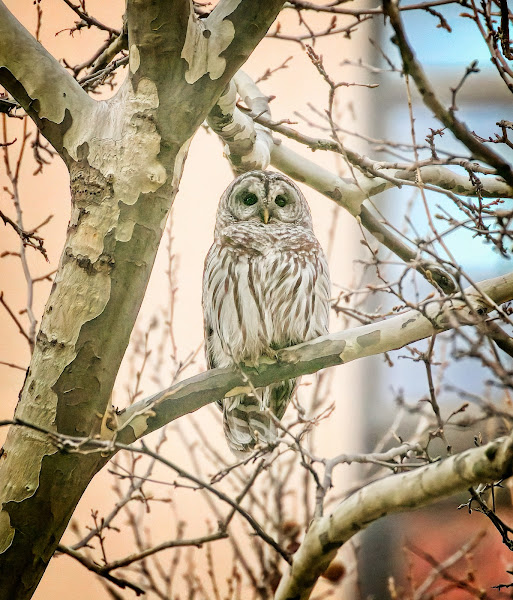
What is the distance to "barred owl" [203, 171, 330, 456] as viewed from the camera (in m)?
2.20

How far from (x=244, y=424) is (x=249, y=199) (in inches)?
32.2

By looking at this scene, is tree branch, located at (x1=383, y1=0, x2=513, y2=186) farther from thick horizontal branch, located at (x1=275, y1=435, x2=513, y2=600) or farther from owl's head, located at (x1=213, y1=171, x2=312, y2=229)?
owl's head, located at (x1=213, y1=171, x2=312, y2=229)

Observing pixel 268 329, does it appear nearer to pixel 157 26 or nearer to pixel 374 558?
pixel 157 26

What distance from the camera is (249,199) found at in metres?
2.46

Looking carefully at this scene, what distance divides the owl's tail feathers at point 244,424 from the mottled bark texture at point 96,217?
76 centimetres

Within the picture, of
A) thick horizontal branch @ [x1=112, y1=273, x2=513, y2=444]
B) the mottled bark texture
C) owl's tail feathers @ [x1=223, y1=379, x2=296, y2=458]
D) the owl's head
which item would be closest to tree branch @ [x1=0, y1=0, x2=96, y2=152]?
the mottled bark texture

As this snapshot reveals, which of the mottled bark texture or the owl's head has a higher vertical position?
the owl's head

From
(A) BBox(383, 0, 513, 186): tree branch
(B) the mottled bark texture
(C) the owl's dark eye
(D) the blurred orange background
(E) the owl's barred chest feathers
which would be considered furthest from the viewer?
(D) the blurred orange background

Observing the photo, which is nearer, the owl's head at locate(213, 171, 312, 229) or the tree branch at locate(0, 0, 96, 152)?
the tree branch at locate(0, 0, 96, 152)

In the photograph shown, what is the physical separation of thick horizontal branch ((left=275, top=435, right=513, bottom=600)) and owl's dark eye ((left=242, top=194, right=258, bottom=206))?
127cm

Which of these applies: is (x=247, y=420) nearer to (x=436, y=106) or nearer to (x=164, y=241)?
(x=164, y=241)

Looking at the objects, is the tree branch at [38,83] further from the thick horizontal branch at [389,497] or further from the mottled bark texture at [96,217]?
the thick horizontal branch at [389,497]

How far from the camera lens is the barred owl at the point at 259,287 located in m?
2.20

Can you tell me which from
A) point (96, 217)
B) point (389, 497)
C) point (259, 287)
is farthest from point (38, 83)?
point (389, 497)
